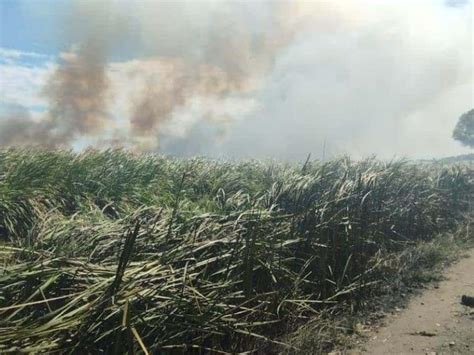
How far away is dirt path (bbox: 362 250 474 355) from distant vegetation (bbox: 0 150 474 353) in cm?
59

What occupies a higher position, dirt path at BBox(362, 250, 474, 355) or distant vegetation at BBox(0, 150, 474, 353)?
distant vegetation at BBox(0, 150, 474, 353)

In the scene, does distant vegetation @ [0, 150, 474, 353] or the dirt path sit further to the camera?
the dirt path

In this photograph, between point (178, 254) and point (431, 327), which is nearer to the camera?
point (178, 254)

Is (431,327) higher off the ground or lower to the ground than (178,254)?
lower

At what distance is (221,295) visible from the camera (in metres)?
3.95

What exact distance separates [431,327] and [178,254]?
2.86m

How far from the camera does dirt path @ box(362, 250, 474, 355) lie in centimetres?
433

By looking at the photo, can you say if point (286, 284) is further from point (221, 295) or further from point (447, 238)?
point (447, 238)

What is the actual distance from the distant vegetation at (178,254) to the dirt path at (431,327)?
0.59 m

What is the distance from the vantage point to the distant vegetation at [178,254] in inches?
120

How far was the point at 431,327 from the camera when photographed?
4.87 m

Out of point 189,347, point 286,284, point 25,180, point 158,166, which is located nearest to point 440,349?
point 286,284

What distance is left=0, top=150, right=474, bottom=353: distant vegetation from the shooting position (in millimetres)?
A: 3057

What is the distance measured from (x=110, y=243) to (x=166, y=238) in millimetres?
510
